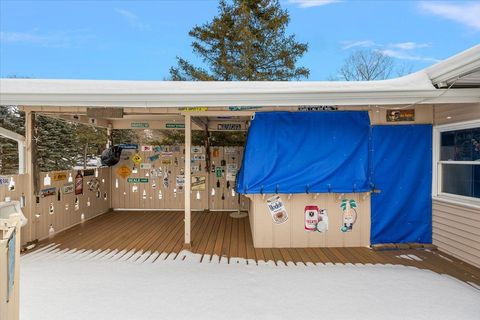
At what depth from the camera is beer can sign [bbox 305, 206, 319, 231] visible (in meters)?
5.29

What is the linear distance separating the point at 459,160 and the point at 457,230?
3.63ft

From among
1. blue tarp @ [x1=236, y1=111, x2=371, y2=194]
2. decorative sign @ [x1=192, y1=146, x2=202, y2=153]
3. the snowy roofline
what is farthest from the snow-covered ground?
Result: decorative sign @ [x1=192, y1=146, x2=202, y2=153]

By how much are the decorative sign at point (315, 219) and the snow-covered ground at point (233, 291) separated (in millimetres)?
1035

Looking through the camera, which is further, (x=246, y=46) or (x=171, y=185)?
(x=246, y=46)

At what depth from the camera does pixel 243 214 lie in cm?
838

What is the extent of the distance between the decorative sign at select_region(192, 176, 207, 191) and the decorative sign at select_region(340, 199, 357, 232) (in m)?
4.74

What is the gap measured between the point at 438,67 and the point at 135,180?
793 centimetres

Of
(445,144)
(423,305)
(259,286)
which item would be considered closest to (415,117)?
(445,144)

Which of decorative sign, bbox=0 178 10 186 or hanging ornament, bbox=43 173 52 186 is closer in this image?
decorative sign, bbox=0 178 10 186

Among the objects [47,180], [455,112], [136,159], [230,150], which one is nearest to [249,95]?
[455,112]

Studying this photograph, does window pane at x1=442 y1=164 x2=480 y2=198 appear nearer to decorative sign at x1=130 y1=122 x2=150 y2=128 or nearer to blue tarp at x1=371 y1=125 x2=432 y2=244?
blue tarp at x1=371 y1=125 x2=432 y2=244

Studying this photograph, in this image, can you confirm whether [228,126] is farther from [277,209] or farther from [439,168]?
[439,168]

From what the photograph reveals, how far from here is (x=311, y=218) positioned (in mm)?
5301

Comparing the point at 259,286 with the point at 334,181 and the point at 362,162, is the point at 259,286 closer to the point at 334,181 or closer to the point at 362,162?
the point at 334,181
